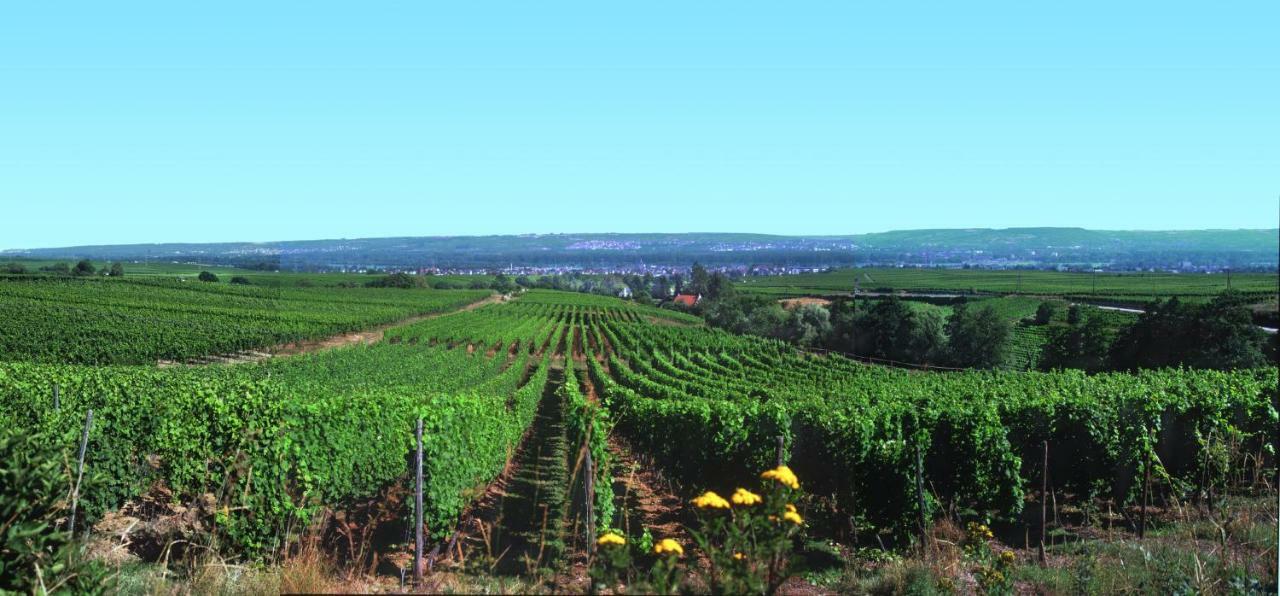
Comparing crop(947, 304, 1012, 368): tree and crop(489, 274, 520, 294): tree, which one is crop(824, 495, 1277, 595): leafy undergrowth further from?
crop(489, 274, 520, 294): tree

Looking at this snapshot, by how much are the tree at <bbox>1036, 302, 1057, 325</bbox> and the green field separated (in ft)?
5.03

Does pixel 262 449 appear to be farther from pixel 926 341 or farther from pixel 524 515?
pixel 926 341

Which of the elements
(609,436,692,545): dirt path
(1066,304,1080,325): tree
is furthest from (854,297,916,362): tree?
(609,436,692,545): dirt path

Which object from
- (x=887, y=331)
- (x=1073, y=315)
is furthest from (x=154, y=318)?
(x=1073, y=315)

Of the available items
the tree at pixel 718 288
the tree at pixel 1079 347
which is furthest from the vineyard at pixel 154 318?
the tree at pixel 1079 347

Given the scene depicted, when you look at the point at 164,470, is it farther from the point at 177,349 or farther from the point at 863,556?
the point at 177,349

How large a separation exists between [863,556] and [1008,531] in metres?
3.11

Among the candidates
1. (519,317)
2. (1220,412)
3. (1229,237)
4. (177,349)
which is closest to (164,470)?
(1229,237)

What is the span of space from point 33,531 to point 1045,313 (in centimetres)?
4376

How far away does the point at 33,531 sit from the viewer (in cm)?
422

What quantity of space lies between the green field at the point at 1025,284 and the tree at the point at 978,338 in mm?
4797

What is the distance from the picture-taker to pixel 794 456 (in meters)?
12.2

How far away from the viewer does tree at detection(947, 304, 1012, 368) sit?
128ft

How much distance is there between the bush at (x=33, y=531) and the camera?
168 inches
